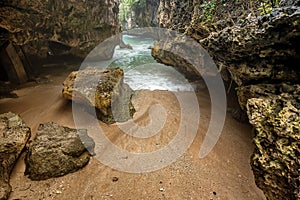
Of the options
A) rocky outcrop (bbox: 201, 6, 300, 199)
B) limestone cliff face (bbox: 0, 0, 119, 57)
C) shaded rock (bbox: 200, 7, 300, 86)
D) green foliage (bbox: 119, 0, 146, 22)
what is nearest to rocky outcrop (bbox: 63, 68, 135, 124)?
limestone cliff face (bbox: 0, 0, 119, 57)

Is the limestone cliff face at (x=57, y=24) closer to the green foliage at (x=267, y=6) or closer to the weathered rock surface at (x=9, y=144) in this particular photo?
the weathered rock surface at (x=9, y=144)

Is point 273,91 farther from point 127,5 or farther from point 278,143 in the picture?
point 127,5

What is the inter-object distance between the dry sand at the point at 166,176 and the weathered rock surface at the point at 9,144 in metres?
0.18

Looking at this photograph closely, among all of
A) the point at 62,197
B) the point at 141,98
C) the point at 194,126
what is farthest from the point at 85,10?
the point at 62,197

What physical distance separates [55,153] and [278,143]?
14.0 feet

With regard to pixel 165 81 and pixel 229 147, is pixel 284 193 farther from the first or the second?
Answer: pixel 165 81

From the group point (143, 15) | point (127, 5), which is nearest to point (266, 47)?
point (143, 15)

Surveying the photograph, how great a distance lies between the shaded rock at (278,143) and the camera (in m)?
2.57

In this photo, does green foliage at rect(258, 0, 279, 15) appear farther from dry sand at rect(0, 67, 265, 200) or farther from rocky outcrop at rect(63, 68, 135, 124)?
rocky outcrop at rect(63, 68, 135, 124)

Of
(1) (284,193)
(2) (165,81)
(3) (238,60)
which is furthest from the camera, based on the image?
(2) (165,81)

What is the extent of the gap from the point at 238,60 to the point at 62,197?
15.0 ft

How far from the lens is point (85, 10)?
11.2 metres

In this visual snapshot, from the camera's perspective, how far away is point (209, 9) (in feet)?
19.9

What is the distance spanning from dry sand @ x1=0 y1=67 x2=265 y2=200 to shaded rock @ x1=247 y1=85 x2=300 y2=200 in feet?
3.49
